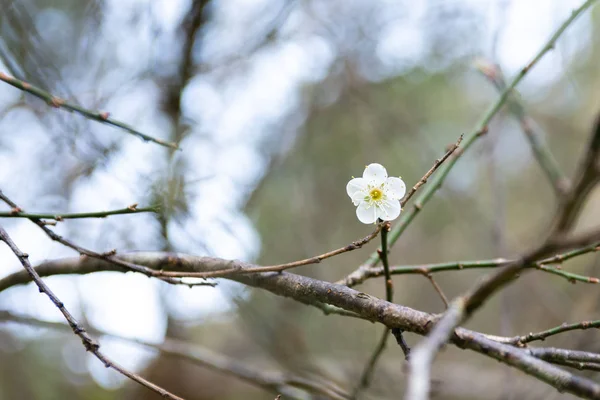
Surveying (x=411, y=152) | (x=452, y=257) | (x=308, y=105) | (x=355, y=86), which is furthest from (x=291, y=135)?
(x=452, y=257)

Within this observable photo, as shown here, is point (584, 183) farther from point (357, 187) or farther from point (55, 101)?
point (55, 101)

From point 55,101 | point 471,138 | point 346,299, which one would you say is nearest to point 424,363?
point 346,299

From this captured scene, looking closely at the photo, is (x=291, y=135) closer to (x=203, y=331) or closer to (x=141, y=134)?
(x=203, y=331)

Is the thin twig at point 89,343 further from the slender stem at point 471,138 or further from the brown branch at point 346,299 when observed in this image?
the slender stem at point 471,138

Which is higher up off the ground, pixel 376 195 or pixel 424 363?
pixel 376 195

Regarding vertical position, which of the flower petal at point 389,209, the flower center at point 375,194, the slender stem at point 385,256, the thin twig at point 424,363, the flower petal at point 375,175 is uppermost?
the flower petal at point 375,175


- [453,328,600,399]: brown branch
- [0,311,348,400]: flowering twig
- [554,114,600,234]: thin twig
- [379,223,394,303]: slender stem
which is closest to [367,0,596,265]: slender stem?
[379,223,394,303]: slender stem

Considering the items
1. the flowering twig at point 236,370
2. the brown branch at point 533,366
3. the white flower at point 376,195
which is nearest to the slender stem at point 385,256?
the white flower at point 376,195

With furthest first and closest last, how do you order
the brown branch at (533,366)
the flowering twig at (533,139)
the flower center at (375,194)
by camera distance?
1. the flowering twig at (533,139)
2. the flower center at (375,194)
3. the brown branch at (533,366)
